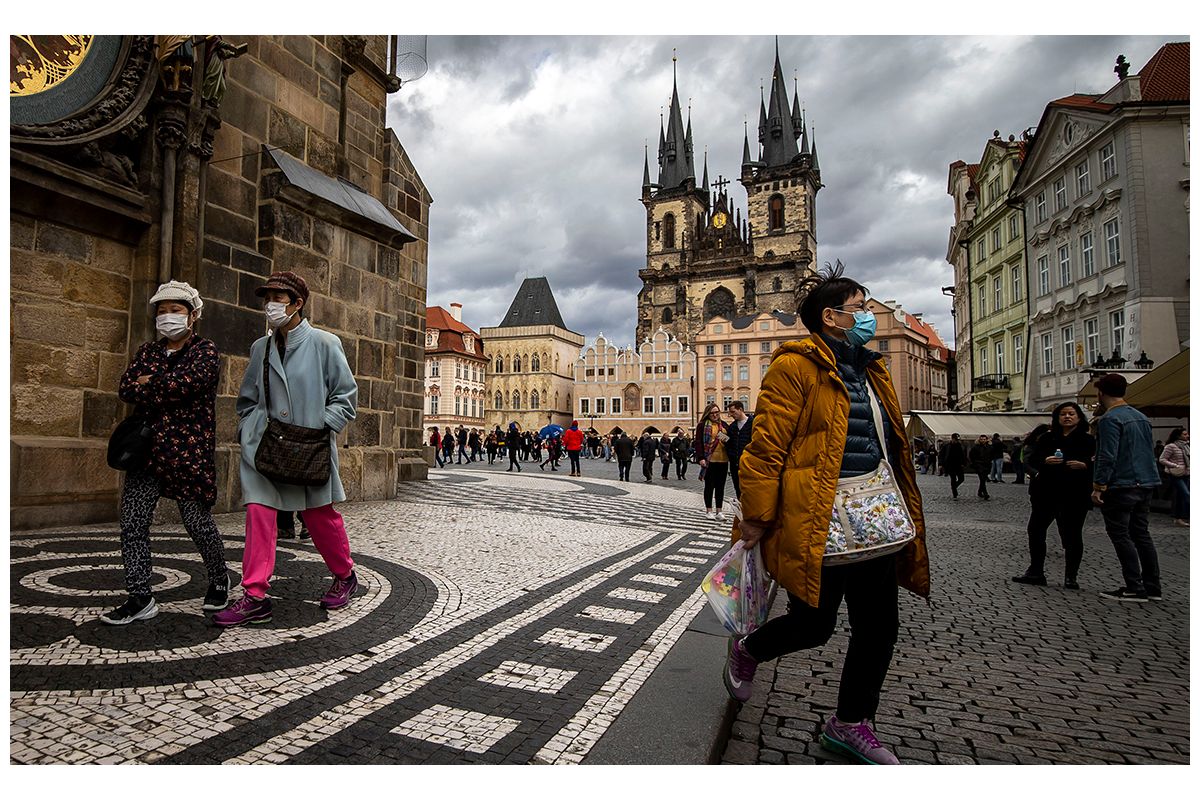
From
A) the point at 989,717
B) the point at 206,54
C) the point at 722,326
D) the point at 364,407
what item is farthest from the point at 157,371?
the point at 722,326

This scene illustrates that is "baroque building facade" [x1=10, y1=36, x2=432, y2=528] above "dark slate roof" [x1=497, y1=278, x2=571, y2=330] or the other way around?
the other way around

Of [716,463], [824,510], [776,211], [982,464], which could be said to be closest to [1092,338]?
[982,464]

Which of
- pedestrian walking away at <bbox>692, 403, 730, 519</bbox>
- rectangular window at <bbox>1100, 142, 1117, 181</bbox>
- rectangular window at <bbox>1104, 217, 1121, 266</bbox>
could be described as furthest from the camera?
rectangular window at <bbox>1100, 142, 1117, 181</bbox>

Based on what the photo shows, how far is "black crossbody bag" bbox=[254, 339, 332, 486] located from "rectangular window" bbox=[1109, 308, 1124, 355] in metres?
25.6

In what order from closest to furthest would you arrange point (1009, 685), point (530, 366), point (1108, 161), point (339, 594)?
1. point (1009, 685)
2. point (339, 594)
3. point (1108, 161)
4. point (530, 366)

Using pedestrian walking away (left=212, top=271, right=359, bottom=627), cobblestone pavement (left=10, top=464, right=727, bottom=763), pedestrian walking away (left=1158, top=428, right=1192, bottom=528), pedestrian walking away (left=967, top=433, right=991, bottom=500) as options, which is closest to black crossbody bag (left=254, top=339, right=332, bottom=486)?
pedestrian walking away (left=212, top=271, right=359, bottom=627)

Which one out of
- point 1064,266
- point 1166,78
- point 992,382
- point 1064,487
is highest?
point 1166,78

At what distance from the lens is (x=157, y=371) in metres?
3.40

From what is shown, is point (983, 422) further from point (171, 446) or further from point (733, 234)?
point (733, 234)

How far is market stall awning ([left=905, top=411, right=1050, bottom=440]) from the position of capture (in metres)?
24.5

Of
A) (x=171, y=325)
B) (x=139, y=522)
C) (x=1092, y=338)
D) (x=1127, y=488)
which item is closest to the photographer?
(x=139, y=522)

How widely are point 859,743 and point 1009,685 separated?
4.11 ft

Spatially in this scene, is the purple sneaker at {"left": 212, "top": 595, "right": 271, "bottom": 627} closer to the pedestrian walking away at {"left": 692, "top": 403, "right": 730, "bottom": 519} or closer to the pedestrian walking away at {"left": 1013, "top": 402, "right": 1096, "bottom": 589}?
the pedestrian walking away at {"left": 1013, "top": 402, "right": 1096, "bottom": 589}

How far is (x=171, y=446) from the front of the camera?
11.1ft
